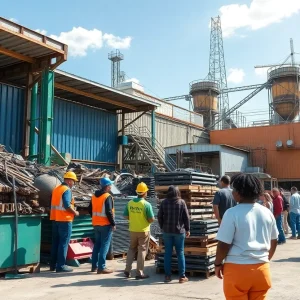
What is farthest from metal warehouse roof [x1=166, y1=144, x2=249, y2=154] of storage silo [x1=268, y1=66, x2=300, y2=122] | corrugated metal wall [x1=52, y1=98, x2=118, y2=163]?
storage silo [x1=268, y1=66, x2=300, y2=122]

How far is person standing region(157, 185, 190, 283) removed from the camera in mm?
7492

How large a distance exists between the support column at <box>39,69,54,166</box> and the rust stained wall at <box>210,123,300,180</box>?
68.5 ft

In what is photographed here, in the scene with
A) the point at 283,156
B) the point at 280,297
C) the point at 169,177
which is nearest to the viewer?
the point at 280,297

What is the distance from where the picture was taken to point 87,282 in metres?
7.39

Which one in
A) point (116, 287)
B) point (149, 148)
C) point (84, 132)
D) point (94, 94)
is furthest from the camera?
point (149, 148)

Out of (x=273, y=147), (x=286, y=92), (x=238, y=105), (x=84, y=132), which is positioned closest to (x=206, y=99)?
(x=238, y=105)

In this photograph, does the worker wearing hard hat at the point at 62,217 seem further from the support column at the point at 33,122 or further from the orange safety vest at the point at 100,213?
the support column at the point at 33,122

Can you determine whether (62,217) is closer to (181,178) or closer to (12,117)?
(181,178)

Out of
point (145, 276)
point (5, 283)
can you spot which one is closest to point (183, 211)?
point (145, 276)

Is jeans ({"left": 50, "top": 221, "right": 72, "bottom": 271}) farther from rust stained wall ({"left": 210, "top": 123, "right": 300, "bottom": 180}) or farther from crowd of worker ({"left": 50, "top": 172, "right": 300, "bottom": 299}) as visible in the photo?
rust stained wall ({"left": 210, "top": 123, "right": 300, "bottom": 180})

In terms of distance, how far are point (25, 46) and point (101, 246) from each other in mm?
9799

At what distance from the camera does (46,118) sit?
15.8 m

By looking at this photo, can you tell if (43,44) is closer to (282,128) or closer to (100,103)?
(100,103)

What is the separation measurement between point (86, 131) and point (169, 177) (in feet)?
43.0
